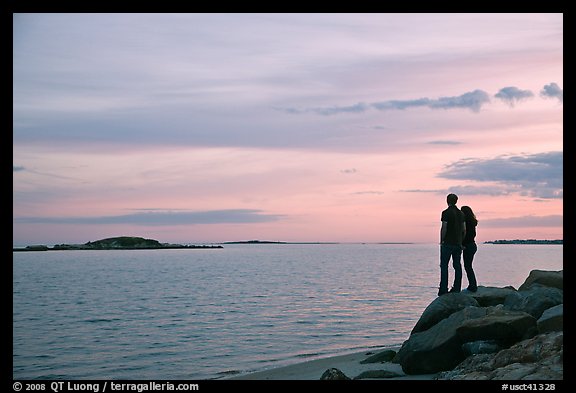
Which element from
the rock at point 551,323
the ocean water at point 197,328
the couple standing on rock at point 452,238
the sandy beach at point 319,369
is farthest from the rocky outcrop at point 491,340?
the ocean water at point 197,328

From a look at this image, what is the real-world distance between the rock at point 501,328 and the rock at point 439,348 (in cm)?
25

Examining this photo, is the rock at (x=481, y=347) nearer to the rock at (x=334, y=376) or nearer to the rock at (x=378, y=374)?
the rock at (x=378, y=374)

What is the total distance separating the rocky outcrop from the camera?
10672mm

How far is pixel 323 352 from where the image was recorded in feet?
74.4

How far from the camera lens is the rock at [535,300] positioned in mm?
14352

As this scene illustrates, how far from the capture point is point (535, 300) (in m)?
14.7

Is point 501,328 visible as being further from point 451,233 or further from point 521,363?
point 451,233

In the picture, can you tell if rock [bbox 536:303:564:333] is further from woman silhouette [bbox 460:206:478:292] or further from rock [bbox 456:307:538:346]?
woman silhouette [bbox 460:206:478:292]

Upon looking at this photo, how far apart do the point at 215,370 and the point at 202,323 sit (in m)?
12.5

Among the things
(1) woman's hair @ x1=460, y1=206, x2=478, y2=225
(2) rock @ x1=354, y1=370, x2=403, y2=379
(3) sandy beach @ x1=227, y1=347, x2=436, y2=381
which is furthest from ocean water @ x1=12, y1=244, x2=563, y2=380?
(1) woman's hair @ x1=460, y1=206, x2=478, y2=225
